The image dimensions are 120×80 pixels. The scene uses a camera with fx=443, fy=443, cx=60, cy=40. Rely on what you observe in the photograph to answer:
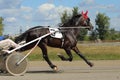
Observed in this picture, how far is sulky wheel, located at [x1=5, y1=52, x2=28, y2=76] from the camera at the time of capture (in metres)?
15.1

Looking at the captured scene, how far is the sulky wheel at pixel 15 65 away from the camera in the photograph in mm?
15133

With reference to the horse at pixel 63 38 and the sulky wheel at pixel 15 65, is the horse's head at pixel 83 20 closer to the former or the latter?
the horse at pixel 63 38

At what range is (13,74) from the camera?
1511 centimetres

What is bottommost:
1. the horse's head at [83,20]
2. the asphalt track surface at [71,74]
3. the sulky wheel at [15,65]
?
the asphalt track surface at [71,74]

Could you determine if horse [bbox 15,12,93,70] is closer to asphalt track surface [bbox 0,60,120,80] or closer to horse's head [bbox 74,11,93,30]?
horse's head [bbox 74,11,93,30]

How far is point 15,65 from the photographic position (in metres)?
15.3

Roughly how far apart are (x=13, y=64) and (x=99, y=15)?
7090cm

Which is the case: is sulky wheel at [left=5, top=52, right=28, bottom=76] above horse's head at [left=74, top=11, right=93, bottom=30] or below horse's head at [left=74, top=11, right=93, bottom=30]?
below

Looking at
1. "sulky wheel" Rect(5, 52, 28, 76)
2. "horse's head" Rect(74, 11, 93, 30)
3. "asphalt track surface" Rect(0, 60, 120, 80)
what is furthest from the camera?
"horse's head" Rect(74, 11, 93, 30)

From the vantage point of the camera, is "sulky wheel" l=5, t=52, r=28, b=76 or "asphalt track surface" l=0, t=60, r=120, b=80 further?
"sulky wheel" l=5, t=52, r=28, b=76

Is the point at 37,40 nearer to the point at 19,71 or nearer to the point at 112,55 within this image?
the point at 19,71

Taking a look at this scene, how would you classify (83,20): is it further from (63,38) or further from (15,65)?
(15,65)

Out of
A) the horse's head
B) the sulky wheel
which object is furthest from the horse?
the sulky wheel

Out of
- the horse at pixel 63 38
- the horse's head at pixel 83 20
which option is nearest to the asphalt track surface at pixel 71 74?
the horse at pixel 63 38
